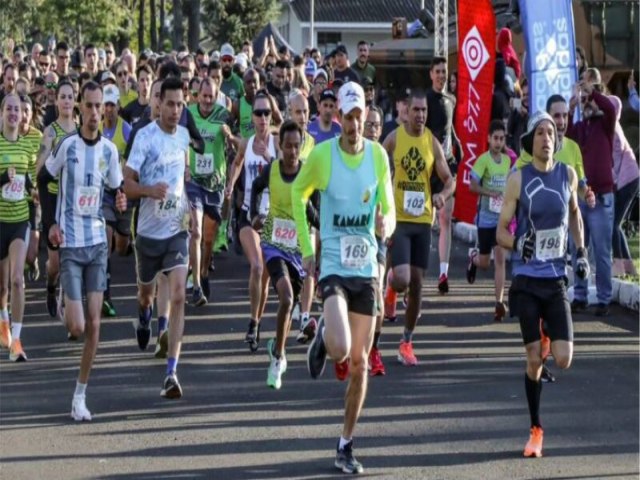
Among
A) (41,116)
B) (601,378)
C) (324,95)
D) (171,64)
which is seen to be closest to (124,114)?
(41,116)

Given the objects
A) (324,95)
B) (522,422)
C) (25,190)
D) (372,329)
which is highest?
(324,95)

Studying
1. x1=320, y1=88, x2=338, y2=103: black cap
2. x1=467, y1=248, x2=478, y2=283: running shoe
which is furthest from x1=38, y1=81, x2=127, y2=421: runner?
x1=467, y1=248, x2=478, y2=283: running shoe

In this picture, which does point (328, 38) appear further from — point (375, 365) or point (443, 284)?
point (375, 365)

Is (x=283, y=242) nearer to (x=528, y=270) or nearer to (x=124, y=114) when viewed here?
(x=528, y=270)

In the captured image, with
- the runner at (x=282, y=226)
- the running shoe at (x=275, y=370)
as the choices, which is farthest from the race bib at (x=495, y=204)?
the running shoe at (x=275, y=370)

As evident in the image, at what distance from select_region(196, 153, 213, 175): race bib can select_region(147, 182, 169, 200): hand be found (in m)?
4.13

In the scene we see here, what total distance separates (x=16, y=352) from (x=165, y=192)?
2366 millimetres

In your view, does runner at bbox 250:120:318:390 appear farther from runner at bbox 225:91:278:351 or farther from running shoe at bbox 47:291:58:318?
running shoe at bbox 47:291:58:318

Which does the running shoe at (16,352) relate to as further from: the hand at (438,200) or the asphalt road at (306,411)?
the hand at (438,200)

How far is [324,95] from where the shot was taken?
14234 millimetres

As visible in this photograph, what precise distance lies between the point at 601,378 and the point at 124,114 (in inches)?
319

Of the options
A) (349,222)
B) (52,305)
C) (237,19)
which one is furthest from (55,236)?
(237,19)

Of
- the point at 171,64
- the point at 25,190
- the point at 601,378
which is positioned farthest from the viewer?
the point at 171,64

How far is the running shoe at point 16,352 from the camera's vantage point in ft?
40.9
